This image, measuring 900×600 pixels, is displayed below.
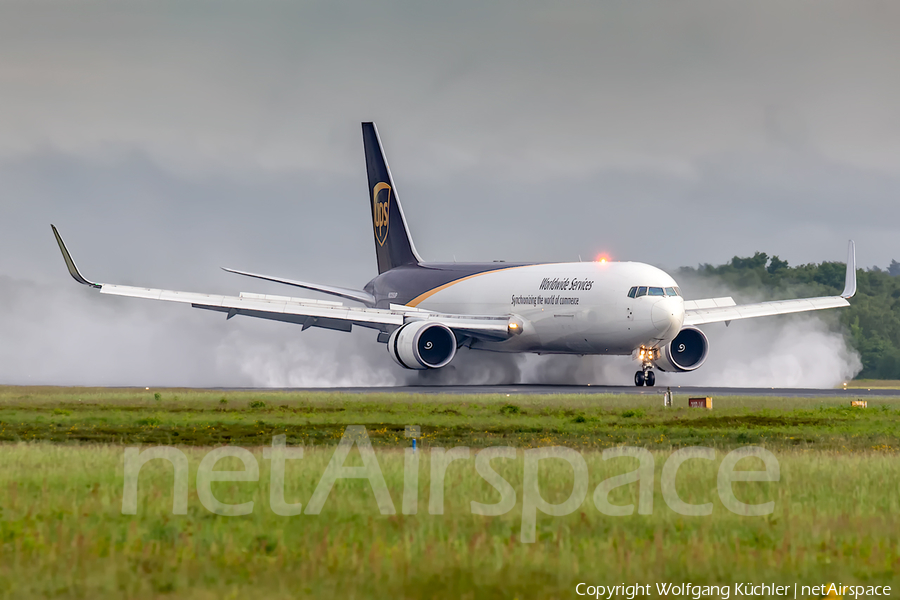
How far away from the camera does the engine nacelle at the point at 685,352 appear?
56.3m

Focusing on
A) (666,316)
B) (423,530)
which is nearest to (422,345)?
(666,316)

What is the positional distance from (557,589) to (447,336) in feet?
149

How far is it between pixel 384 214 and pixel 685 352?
78.2 feet

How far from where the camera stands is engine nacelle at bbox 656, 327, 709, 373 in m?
56.3

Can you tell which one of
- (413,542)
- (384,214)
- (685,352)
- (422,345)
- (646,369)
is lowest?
(413,542)

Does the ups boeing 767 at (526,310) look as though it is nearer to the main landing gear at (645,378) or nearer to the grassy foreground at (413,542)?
the main landing gear at (645,378)

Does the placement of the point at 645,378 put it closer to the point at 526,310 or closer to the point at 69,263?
the point at 526,310

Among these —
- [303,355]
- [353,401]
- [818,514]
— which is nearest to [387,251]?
[303,355]

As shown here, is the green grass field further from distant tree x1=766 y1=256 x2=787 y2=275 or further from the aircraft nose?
distant tree x1=766 y1=256 x2=787 y2=275

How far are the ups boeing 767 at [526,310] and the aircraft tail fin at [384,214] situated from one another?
4427mm

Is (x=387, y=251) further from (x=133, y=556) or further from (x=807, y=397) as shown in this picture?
(x=133, y=556)

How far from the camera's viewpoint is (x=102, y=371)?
68625 millimetres

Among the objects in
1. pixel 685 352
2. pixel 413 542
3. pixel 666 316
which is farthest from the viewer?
pixel 685 352

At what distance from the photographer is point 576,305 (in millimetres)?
54312
